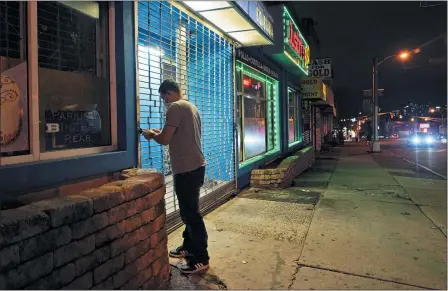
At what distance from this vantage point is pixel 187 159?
350cm

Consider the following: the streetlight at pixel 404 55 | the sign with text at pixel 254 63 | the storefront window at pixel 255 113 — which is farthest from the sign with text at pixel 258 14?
the streetlight at pixel 404 55

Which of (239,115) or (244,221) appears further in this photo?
(239,115)

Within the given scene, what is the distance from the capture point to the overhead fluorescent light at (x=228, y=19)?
213 inches

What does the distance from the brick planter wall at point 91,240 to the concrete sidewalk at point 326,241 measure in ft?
2.35

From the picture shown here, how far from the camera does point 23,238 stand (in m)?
1.93

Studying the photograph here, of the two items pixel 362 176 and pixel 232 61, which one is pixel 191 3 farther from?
pixel 362 176

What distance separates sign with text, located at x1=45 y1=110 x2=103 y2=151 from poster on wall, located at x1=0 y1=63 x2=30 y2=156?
249mm

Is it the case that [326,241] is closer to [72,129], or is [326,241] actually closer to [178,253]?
[178,253]

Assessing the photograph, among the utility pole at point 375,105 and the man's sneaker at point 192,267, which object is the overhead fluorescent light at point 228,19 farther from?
the utility pole at point 375,105

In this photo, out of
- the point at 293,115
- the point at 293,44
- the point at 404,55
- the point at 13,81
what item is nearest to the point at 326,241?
the point at 13,81

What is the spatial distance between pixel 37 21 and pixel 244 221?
3.79m

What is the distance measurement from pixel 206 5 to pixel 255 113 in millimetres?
4600

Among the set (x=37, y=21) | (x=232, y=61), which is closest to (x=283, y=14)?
(x=232, y=61)

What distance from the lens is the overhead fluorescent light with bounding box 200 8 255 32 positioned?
5418 mm
